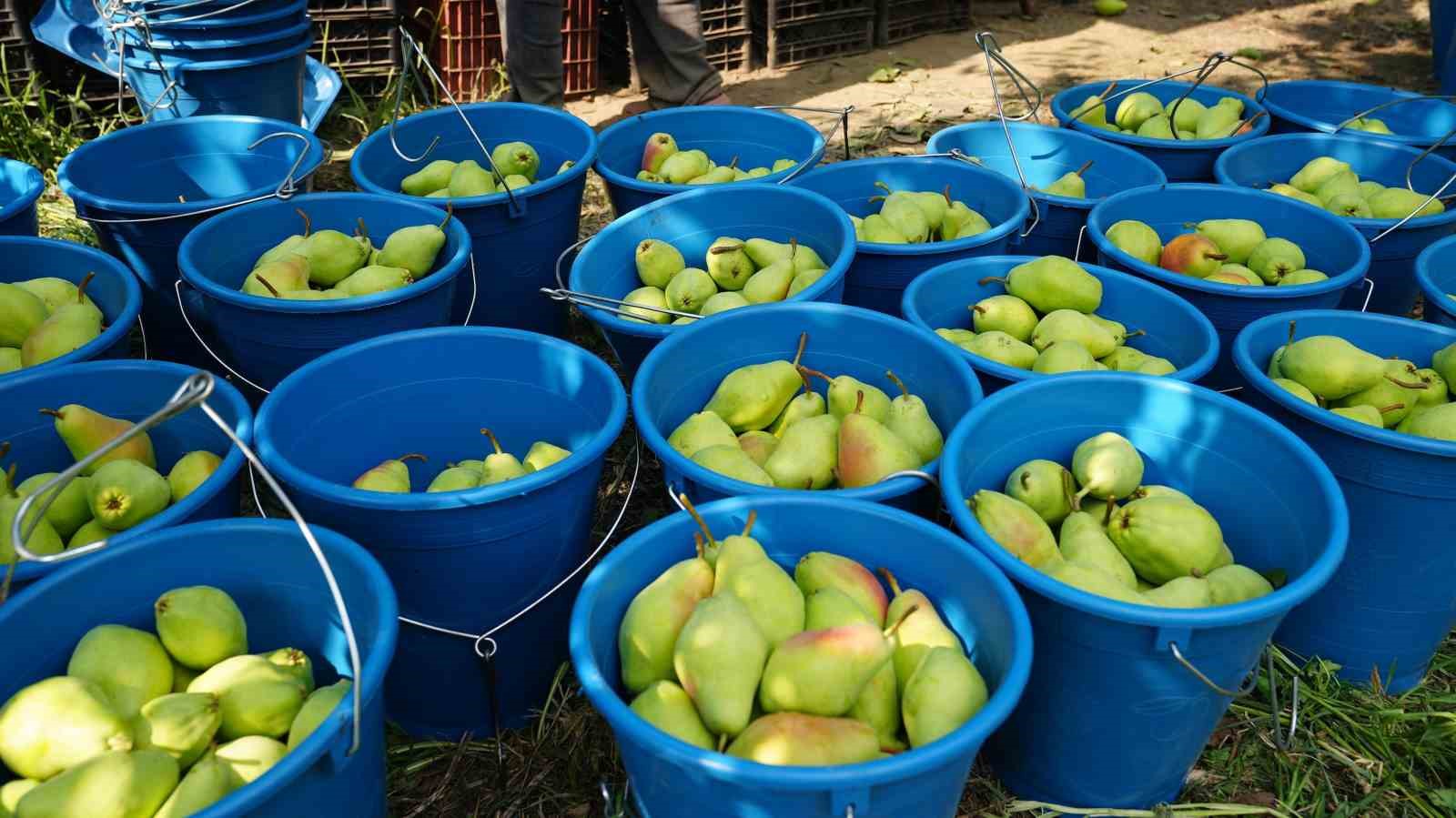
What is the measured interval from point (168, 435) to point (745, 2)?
4.83 meters

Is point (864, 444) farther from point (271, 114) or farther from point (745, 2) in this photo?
point (745, 2)

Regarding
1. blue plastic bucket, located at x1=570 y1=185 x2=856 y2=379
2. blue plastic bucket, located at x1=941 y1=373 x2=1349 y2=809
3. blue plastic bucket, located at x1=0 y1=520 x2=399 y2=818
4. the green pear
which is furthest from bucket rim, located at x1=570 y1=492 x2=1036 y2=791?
blue plastic bucket, located at x1=570 y1=185 x2=856 y2=379

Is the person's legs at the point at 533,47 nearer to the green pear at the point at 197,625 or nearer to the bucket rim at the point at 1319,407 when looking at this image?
the bucket rim at the point at 1319,407

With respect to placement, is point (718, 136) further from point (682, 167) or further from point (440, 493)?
point (440, 493)

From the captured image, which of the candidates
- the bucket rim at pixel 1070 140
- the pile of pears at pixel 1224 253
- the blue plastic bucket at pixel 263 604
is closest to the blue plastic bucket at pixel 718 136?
the bucket rim at pixel 1070 140

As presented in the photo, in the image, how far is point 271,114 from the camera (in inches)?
179

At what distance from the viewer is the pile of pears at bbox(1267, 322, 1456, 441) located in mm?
2660

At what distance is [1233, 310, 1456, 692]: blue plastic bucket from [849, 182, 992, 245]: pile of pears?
1035mm

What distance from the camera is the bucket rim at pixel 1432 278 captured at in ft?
9.55

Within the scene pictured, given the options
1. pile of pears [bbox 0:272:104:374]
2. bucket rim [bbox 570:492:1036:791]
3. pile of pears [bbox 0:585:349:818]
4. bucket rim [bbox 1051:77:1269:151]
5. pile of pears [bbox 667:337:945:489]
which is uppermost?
bucket rim [bbox 1051:77:1269:151]

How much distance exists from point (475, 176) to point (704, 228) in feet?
2.70

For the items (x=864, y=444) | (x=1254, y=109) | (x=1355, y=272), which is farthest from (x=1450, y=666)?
(x=1254, y=109)

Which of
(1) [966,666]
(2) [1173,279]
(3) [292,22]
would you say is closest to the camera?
(1) [966,666]

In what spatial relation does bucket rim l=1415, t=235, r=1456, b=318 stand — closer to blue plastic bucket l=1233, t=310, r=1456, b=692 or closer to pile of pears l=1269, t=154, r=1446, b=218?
blue plastic bucket l=1233, t=310, r=1456, b=692
